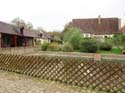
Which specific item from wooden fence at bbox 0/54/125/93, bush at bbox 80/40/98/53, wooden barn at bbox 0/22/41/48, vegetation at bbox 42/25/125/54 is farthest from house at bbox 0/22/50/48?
wooden fence at bbox 0/54/125/93

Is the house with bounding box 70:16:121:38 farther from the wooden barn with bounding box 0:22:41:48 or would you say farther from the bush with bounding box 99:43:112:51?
the wooden barn with bounding box 0:22:41:48

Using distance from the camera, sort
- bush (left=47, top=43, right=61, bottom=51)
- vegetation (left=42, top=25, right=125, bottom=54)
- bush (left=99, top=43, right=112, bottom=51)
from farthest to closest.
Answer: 1. bush (left=99, top=43, right=112, bottom=51)
2. bush (left=47, top=43, right=61, bottom=51)
3. vegetation (left=42, top=25, right=125, bottom=54)

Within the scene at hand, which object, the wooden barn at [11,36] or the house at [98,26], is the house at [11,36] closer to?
the wooden barn at [11,36]

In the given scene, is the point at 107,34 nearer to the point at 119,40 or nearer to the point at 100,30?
the point at 100,30

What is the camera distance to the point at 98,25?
130ft

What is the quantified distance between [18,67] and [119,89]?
4711 millimetres

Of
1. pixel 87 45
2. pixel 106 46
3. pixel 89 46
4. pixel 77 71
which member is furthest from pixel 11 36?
pixel 77 71

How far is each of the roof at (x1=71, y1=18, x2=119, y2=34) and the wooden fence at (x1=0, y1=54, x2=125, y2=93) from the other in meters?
32.6

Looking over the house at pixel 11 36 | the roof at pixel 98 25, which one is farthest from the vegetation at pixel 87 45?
the roof at pixel 98 25

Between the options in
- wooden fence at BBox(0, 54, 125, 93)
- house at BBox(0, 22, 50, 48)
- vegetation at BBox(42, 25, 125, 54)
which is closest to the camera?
wooden fence at BBox(0, 54, 125, 93)

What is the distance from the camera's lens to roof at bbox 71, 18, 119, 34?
38.3 m

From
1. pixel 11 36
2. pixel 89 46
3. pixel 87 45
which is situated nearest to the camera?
pixel 89 46

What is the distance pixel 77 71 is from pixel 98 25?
3601 centimetres

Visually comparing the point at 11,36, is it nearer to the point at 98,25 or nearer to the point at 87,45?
the point at 87,45
